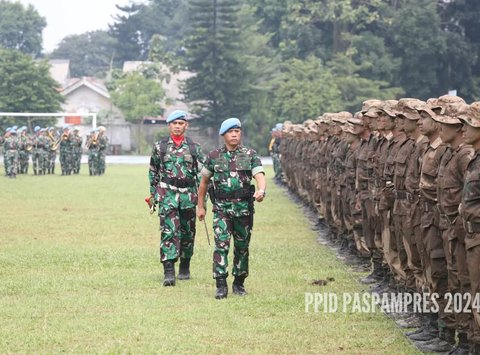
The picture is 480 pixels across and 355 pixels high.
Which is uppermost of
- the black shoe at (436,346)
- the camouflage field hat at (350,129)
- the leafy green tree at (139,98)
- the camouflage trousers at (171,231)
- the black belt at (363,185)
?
the leafy green tree at (139,98)

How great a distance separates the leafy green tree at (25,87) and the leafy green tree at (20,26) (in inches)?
1335

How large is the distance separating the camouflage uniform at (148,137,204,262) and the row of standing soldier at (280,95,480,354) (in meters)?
1.88

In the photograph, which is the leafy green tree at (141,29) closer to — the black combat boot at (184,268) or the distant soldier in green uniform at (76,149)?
the distant soldier in green uniform at (76,149)

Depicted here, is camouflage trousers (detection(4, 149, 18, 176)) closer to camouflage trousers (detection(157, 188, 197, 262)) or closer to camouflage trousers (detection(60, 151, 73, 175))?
camouflage trousers (detection(60, 151, 73, 175))

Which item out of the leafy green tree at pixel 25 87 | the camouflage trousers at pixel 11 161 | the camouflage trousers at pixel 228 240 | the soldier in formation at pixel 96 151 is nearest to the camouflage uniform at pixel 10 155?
the camouflage trousers at pixel 11 161

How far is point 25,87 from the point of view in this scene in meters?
64.8

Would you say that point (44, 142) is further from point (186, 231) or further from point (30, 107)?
point (186, 231)

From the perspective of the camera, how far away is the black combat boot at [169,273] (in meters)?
12.4

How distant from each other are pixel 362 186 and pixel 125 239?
19.0 feet

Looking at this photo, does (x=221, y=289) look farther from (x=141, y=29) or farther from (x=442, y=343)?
(x=141, y=29)

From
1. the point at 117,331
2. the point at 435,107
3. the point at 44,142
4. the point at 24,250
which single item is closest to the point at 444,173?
the point at 435,107

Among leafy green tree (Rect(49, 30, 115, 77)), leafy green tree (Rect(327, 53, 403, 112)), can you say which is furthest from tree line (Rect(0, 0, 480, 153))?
leafy green tree (Rect(49, 30, 115, 77))

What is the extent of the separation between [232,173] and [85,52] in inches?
4206

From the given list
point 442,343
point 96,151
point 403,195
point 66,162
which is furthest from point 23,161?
point 442,343
